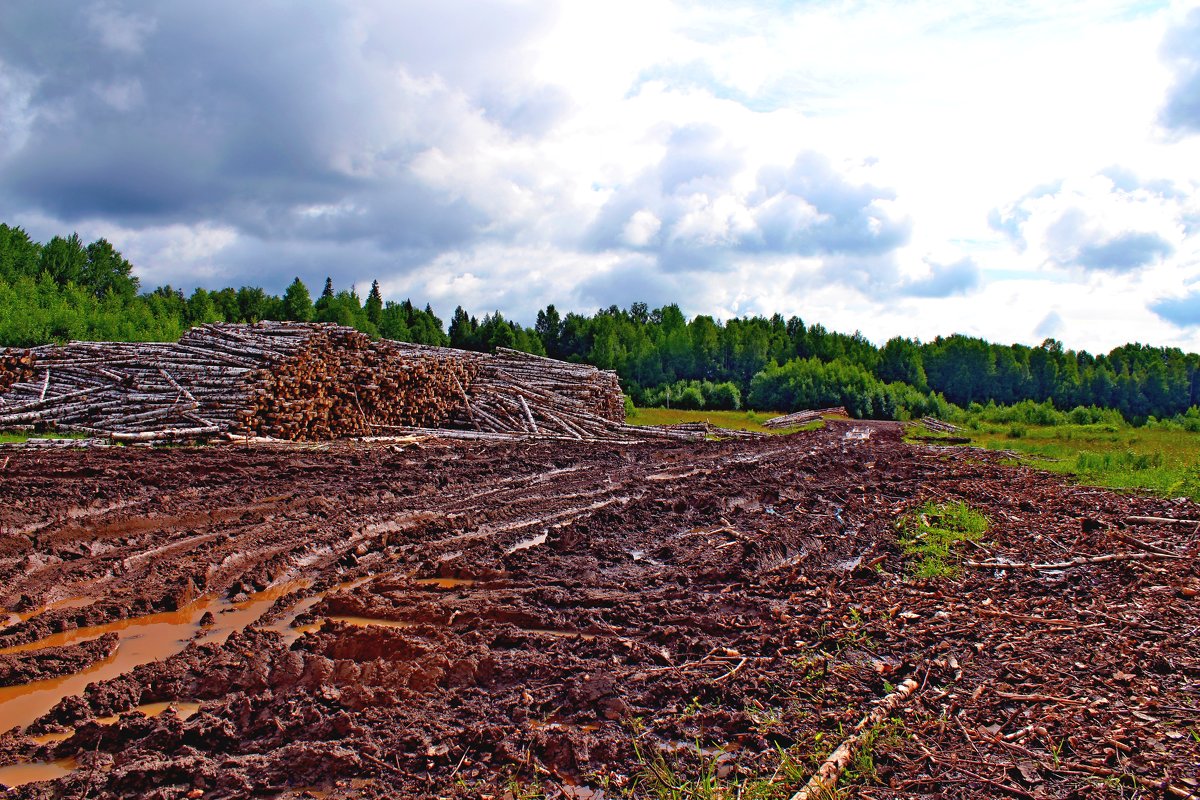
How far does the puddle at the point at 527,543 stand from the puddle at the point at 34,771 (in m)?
4.83

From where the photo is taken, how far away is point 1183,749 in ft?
12.6

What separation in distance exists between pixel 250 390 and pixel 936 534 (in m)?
15.9

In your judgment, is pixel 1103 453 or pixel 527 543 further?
pixel 1103 453

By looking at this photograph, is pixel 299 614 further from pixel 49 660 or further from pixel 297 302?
pixel 297 302

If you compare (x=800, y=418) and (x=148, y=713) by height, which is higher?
(x=148, y=713)

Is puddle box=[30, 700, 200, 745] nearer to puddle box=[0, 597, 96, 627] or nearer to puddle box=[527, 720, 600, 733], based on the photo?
puddle box=[527, 720, 600, 733]

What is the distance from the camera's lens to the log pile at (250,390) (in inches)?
709

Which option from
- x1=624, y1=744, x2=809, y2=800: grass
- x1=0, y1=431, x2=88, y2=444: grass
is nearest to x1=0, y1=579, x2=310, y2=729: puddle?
x1=624, y1=744, x2=809, y2=800: grass

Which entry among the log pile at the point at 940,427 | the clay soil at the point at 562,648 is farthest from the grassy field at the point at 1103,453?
the clay soil at the point at 562,648

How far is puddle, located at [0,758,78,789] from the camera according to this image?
12.2ft

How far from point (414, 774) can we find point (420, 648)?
5.14ft

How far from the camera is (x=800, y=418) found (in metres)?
53.5

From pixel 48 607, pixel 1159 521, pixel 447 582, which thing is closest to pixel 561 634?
pixel 447 582

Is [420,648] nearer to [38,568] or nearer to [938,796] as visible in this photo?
[938,796]
